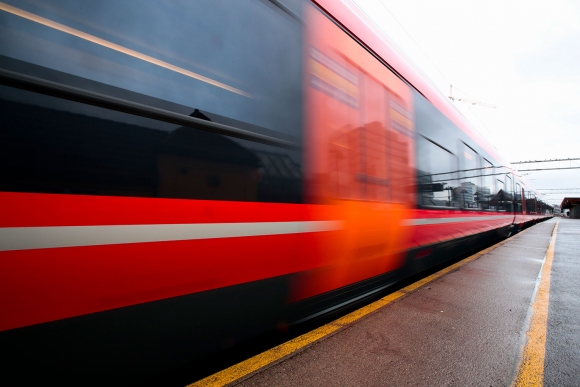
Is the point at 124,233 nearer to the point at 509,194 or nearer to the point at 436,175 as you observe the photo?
the point at 436,175

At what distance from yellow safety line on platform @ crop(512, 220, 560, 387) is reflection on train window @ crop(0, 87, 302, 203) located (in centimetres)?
201

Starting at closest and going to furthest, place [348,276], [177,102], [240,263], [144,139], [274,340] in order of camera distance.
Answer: [144,139], [177,102], [240,263], [274,340], [348,276]

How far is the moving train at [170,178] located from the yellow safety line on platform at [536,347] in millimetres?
1303

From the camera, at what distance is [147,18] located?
57.6 inches

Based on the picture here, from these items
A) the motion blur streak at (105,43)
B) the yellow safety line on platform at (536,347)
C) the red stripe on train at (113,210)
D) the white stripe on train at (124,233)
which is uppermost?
the motion blur streak at (105,43)

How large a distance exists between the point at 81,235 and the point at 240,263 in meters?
0.81

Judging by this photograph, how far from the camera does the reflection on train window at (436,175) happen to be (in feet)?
13.1

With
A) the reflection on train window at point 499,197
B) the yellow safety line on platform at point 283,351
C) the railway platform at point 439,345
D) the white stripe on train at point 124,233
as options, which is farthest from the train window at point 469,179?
the white stripe on train at point 124,233

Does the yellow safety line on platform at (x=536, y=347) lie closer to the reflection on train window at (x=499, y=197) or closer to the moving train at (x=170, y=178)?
the moving train at (x=170, y=178)

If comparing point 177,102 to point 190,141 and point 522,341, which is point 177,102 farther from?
point 522,341

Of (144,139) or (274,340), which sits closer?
(144,139)

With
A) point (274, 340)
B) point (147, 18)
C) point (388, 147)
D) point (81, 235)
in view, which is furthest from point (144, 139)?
point (388, 147)

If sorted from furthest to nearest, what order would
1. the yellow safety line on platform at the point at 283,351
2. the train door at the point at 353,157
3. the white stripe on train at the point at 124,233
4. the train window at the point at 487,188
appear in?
1. the train window at the point at 487,188
2. the train door at the point at 353,157
3. the yellow safety line on platform at the point at 283,351
4. the white stripe on train at the point at 124,233

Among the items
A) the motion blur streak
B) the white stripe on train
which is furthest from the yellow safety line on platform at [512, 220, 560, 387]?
the motion blur streak
